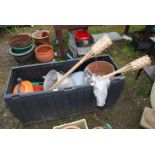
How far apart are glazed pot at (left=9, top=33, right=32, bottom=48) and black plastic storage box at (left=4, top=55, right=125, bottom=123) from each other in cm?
121

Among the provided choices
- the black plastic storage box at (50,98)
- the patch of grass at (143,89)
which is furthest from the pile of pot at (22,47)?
the patch of grass at (143,89)

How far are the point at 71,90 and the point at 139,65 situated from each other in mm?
847

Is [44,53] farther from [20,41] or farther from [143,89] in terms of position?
[143,89]

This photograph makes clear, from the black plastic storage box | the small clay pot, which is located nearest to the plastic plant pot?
the small clay pot

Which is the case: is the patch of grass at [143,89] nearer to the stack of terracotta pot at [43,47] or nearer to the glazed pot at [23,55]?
the stack of terracotta pot at [43,47]

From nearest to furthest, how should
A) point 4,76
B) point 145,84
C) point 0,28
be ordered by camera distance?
1. point 145,84
2. point 4,76
3. point 0,28

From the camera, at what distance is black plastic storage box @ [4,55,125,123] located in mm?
2141

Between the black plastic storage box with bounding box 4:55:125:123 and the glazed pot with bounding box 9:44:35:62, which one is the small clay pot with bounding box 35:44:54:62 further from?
the black plastic storage box with bounding box 4:55:125:123

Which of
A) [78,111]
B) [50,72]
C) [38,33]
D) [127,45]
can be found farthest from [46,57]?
[127,45]

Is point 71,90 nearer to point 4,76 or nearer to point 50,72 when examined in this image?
point 50,72

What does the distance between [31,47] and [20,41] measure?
31 centimetres

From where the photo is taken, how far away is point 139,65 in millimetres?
2152

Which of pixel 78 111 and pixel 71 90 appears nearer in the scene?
pixel 71 90

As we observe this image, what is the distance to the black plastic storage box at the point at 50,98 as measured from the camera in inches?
84.3
